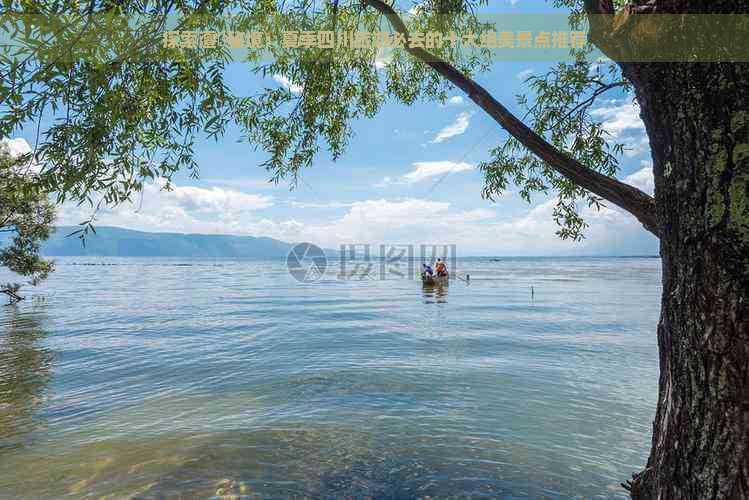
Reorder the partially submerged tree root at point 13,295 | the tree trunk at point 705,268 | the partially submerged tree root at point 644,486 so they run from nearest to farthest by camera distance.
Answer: the tree trunk at point 705,268
the partially submerged tree root at point 644,486
the partially submerged tree root at point 13,295

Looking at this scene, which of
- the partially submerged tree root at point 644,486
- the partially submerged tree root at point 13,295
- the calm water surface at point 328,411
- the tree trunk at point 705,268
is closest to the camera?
the tree trunk at point 705,268

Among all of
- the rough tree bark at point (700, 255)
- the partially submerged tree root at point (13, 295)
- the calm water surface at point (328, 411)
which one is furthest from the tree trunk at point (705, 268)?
the partially submerged tree root at point (13, 295)

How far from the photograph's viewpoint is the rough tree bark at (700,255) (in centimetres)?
269

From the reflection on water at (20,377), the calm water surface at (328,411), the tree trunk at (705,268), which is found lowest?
the reflection on water at (20,377)

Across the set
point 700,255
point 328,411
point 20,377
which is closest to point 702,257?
point 700,255

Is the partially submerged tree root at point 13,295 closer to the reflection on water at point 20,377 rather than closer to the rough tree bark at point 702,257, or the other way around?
the reflection on water at point 20,377

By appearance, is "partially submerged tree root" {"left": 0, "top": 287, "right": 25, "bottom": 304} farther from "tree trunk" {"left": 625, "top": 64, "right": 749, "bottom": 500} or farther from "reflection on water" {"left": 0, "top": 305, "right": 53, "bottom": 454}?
"tree trunk" {"left": 625, "top": 64, "right": 749, "bottom": 500}

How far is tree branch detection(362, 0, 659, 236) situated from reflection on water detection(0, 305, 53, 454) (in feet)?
30.2

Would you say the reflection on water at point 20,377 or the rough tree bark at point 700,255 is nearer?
the rough tree bark at point 700,255

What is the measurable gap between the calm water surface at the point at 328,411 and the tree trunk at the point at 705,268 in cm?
291

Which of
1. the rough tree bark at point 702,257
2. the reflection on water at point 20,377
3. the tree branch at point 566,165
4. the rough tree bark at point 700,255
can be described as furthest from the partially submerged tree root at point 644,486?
the reflection on water at point 20,377

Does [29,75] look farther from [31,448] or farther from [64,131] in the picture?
[31,448]

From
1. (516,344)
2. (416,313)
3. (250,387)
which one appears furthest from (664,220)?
(416,313)

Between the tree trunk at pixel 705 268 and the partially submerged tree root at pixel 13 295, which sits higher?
the tree trunk at pixel 705 268
